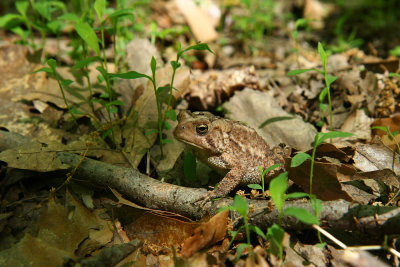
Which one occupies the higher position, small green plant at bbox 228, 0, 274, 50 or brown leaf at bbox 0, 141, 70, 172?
small green plant at bbox 228, 0, 274, 50

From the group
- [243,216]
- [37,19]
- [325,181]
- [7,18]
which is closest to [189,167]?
[243,216]

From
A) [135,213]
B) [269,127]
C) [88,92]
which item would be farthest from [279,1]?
[135,213]

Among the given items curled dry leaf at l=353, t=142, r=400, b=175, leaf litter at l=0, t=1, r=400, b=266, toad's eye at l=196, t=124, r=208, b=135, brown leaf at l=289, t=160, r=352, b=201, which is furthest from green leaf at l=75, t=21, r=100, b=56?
curled dry leaf at l=353, t=142, r=400, b=175

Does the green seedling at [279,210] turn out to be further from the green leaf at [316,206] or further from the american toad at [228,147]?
the american toad at [228,147]

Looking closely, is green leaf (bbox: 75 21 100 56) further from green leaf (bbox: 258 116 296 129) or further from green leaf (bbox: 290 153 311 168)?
green leaf (bbox: 290 153 311 168)

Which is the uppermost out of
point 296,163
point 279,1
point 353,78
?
point 279,1

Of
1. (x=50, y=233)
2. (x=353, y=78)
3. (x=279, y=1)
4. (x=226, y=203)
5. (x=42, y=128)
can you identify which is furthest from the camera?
(x=279, y=1)

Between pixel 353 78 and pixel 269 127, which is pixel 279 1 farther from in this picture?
pixel 269 127

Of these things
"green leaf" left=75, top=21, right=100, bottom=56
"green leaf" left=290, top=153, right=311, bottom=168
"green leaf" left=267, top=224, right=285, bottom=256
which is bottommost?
"green leaf" left=267, top=224, right=285, bottom=256
